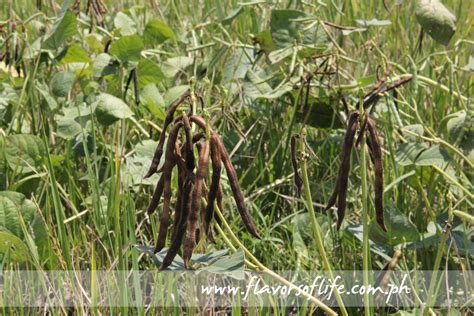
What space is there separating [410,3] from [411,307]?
138 cm

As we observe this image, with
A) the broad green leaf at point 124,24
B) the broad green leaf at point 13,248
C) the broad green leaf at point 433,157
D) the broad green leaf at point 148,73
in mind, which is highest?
the broad green leaf at point 124,24

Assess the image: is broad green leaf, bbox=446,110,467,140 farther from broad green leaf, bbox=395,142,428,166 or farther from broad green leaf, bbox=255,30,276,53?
broad green leaf, bbox=255,30,276,53

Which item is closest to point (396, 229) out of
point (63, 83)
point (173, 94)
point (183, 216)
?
point (183, 216)

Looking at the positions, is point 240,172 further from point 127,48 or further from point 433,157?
point 433,157

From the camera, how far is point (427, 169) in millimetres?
1718

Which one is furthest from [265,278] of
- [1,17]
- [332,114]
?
[1,17]

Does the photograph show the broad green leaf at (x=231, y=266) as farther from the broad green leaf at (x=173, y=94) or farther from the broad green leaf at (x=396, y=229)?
the broad green leaf at (x=173, y=94)

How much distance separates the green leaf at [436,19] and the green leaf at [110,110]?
62 cm

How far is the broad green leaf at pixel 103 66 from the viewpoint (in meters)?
2.03

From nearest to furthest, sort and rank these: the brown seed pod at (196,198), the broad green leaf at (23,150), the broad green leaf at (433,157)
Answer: the brown seed pod at (196,198), the broad green leaf at (433,157), the broad green leaf at (23,150)

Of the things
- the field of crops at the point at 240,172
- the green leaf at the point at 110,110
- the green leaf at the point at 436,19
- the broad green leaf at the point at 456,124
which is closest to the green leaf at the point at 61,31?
the field of crops at the point at 240,172

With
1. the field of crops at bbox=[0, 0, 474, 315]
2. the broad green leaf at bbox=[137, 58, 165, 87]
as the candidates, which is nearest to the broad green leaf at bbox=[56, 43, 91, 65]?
the field of crops at bbox=[0, 0, 474, 315]

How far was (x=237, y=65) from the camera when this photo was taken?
6.66 ft

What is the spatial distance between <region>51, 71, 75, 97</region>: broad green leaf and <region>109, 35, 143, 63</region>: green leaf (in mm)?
109
